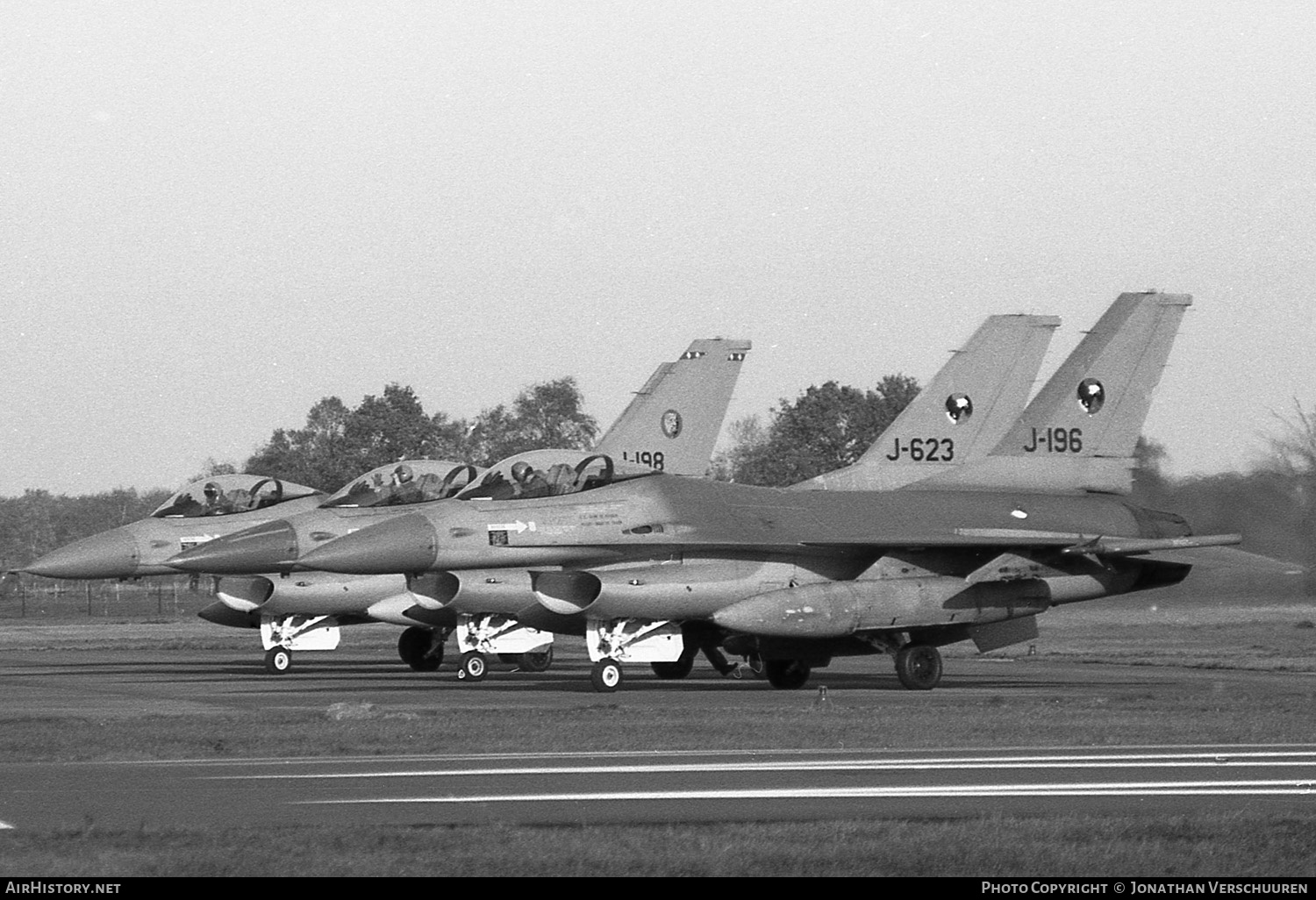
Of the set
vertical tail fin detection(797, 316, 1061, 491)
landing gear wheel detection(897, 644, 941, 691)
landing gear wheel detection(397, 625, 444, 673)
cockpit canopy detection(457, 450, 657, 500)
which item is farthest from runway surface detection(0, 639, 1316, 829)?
landing gear wheel detection(397, 625, 444, 673)

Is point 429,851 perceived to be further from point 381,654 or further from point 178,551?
point 381,654

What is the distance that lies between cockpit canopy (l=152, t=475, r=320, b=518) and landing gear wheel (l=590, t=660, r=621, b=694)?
912cm

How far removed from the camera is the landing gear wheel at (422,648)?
96.2 ft

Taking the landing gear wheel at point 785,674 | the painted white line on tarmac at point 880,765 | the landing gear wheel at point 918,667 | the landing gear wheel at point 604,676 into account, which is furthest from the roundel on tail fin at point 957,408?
the painted white line on tarmac at point 880,765

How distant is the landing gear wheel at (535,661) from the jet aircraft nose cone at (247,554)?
3913 mm

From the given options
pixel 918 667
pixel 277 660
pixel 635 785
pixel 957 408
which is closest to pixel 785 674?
pixel 918 667

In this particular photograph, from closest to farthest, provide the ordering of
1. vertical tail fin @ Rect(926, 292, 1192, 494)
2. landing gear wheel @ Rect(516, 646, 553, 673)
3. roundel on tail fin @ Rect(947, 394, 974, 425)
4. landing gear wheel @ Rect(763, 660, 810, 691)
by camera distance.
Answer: landing gear wheel @ Rect(763, 660, 810, 691) < vertical tail fin @ Rect(926, 292, 1192, 494) < roundel on tail fin @ Rect(947, 394, 974, 425) < landing gear wheel @ Rect(516, 646, 553, 673)

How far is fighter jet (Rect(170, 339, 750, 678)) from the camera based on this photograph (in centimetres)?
2562

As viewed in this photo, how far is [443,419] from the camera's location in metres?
68.4

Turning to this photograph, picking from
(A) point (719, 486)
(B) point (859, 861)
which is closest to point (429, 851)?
(B) point (859, 861)

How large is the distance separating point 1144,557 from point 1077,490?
156 centimetres

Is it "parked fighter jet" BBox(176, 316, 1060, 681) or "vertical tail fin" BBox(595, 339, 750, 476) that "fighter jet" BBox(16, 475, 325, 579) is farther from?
"vertical tail fin" BBox(595, 339, 750, 476)

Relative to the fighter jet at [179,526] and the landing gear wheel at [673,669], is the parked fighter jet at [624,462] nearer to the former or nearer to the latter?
the landing gear wheel at [673,669]

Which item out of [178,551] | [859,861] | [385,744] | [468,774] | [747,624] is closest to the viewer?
[859,861]
